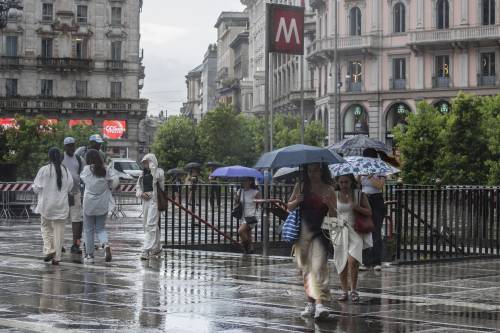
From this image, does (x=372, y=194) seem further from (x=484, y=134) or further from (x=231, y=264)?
(x=484, y=134)

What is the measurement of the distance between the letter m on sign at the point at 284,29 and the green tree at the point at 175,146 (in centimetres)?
5772

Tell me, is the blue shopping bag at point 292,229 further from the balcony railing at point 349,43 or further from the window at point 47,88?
the window at point 47,88

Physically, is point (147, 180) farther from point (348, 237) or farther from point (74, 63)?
point (74, 63)

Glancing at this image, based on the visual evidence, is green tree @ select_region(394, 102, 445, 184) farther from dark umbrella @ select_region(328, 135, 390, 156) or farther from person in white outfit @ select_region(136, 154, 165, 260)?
person in white outfit @ select_region(136, 154, 165, 260)

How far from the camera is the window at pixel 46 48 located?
86.9 meters

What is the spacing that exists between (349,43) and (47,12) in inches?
1114

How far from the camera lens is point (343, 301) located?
12.1 m

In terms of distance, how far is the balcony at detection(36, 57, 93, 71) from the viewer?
86.1 meters

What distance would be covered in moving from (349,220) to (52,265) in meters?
5.79

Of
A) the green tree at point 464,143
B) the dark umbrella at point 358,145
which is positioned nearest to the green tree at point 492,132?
the green tree at point 464,143

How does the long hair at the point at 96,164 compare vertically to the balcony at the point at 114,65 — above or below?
below

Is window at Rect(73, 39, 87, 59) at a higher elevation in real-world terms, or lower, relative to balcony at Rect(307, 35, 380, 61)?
higher

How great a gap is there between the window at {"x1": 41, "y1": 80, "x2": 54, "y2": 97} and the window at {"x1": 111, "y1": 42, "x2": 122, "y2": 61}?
5553 mm

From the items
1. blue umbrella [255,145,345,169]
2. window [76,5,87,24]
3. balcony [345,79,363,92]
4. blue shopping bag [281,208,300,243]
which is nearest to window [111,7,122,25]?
window [76,5,87,24]
